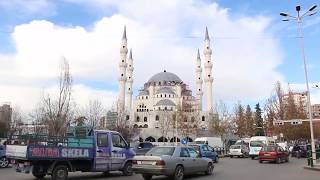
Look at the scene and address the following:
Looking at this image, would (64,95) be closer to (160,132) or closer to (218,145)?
(218,145)

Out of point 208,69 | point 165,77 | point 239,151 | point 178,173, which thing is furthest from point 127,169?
point 165,77

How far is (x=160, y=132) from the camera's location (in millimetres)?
106000

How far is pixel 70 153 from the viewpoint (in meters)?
16.7

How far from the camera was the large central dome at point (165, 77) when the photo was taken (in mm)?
145750

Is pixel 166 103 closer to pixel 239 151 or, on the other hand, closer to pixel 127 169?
pixel 239 151

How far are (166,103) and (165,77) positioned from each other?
14.8 metres

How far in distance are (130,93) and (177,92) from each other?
2528 cm

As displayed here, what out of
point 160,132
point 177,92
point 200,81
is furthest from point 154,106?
point 160,132

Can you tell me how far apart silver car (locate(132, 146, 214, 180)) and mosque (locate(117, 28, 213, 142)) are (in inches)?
2228

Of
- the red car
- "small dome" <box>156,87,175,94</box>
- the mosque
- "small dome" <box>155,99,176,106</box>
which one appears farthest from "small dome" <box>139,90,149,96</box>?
the red car

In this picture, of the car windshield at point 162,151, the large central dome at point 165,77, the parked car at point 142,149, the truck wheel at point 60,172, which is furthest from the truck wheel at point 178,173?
the large central dome at point 165,77

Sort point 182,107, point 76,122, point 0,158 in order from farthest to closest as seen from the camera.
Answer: point 182,107
point 76,122
point 0,158

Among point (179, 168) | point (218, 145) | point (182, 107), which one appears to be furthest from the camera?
point (182, 107)

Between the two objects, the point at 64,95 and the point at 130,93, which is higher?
the point at 130,93
